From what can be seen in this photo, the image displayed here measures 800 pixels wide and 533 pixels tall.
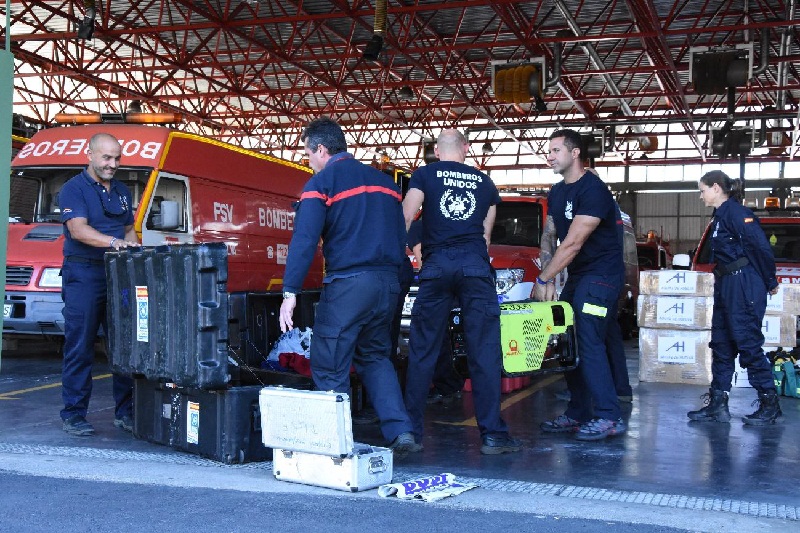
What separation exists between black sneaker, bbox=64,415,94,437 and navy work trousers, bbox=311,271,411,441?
1.86 meters

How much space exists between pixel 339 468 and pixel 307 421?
266 millimetres

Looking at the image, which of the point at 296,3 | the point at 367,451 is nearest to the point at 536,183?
the point at 296,3

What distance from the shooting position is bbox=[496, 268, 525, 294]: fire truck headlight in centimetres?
945

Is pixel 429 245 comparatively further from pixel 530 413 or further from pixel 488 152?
pixel 488 152

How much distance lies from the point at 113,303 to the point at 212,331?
106 cm

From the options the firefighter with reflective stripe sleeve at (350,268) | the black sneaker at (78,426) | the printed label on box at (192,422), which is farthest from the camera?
the black sneaker at (78,426)

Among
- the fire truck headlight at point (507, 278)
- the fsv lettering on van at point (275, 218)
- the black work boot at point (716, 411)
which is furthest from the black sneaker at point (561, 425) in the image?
the fsv lettering on van at point (275, 218)

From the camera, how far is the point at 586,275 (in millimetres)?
6234

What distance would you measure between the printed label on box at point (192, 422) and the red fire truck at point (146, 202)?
3.96 m

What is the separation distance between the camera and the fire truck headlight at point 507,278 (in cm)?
945

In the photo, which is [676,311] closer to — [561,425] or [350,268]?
[561,425]

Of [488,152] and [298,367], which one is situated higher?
[488,152]

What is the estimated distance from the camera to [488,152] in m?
35.8

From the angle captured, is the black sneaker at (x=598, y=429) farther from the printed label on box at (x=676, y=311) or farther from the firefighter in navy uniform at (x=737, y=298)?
the printed label on box at (x=676, y=311)
